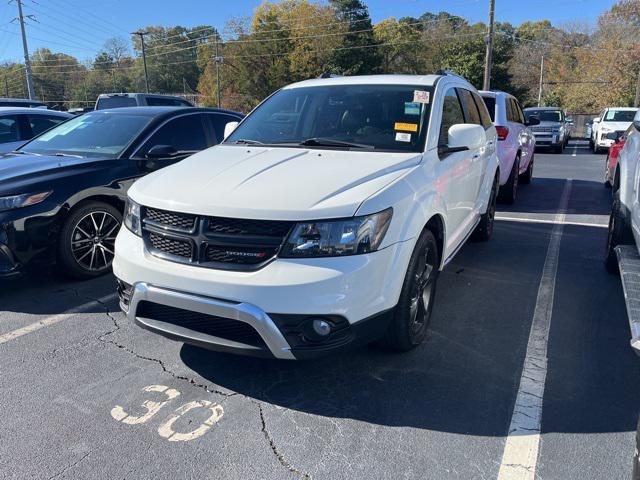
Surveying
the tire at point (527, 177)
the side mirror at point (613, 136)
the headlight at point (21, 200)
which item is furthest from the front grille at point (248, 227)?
the tire at point (527, 177)

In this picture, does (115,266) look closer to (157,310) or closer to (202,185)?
(157,310)

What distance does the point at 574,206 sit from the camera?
28.6 ft

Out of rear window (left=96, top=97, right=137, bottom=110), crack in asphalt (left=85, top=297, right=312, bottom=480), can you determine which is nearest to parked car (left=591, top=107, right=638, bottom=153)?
rear window (left=96, top=97, right=137, bottom=110)

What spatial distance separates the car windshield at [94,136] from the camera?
5.39 metres

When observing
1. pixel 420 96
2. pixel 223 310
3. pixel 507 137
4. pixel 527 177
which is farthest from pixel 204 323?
pixel 527 177

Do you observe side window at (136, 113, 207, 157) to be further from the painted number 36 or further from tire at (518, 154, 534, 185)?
tire at (518, 154, 534, 185)

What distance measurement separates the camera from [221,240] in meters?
2.78

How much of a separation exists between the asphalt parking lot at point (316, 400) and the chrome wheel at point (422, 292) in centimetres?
21

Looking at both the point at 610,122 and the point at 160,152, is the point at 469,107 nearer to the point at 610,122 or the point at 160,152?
the point at 160,152

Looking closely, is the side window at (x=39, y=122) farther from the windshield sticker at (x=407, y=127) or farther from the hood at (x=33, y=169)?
the windshield sticker at (x=407, y=127)

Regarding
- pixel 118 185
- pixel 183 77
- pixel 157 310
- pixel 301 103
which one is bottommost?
pixel 157 310

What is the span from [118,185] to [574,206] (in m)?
7.25

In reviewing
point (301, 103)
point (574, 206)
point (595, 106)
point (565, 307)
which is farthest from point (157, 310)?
point (595, 106)

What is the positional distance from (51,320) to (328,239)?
8.80 feet
